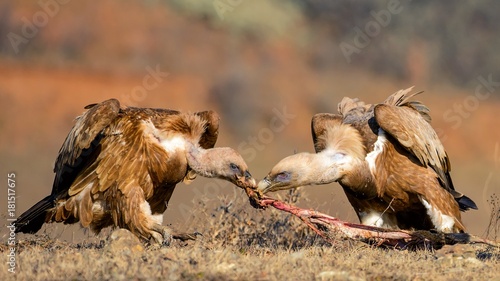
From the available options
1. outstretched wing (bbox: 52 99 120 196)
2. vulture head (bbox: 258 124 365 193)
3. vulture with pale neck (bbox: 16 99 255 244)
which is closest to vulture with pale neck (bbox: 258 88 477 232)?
vulture head (bbox: 258 124 365 193)

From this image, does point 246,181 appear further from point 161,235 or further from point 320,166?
point 161,235

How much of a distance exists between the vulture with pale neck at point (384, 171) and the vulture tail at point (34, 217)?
2.10m

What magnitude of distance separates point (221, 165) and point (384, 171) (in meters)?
1.61

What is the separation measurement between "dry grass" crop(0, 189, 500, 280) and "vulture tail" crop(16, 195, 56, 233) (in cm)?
17

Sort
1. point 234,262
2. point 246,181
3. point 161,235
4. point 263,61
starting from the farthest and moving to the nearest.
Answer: point 263,61 < point 246,181 < point 161,235 < point 234,262

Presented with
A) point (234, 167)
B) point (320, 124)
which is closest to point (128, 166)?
point (234, 167)

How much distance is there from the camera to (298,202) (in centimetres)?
1102

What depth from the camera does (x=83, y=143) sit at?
9.55m

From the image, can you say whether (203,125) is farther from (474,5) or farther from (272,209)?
(474,5)

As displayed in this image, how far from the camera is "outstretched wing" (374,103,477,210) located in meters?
10.0

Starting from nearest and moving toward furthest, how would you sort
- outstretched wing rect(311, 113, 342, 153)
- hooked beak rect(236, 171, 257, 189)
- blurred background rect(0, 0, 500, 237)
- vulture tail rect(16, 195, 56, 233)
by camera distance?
hooked beak rect(236, 171, 257, 189), vulture tail rect(16, 195, 56, 233), outstretched wing rect(311, 113, 342, 153), blurred background rect(0, 0, 500, 237)

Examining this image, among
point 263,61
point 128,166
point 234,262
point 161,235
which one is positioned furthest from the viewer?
point 263,61

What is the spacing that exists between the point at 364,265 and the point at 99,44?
1562 cm

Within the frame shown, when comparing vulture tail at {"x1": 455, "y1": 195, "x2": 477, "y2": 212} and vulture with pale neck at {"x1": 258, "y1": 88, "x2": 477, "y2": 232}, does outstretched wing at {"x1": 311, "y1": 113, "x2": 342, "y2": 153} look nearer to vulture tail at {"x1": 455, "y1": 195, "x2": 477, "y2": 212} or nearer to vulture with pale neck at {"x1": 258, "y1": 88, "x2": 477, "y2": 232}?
vulture with pale neck at {"x1": 258, "y1": 88, "x2": 477, "y2": 232}
